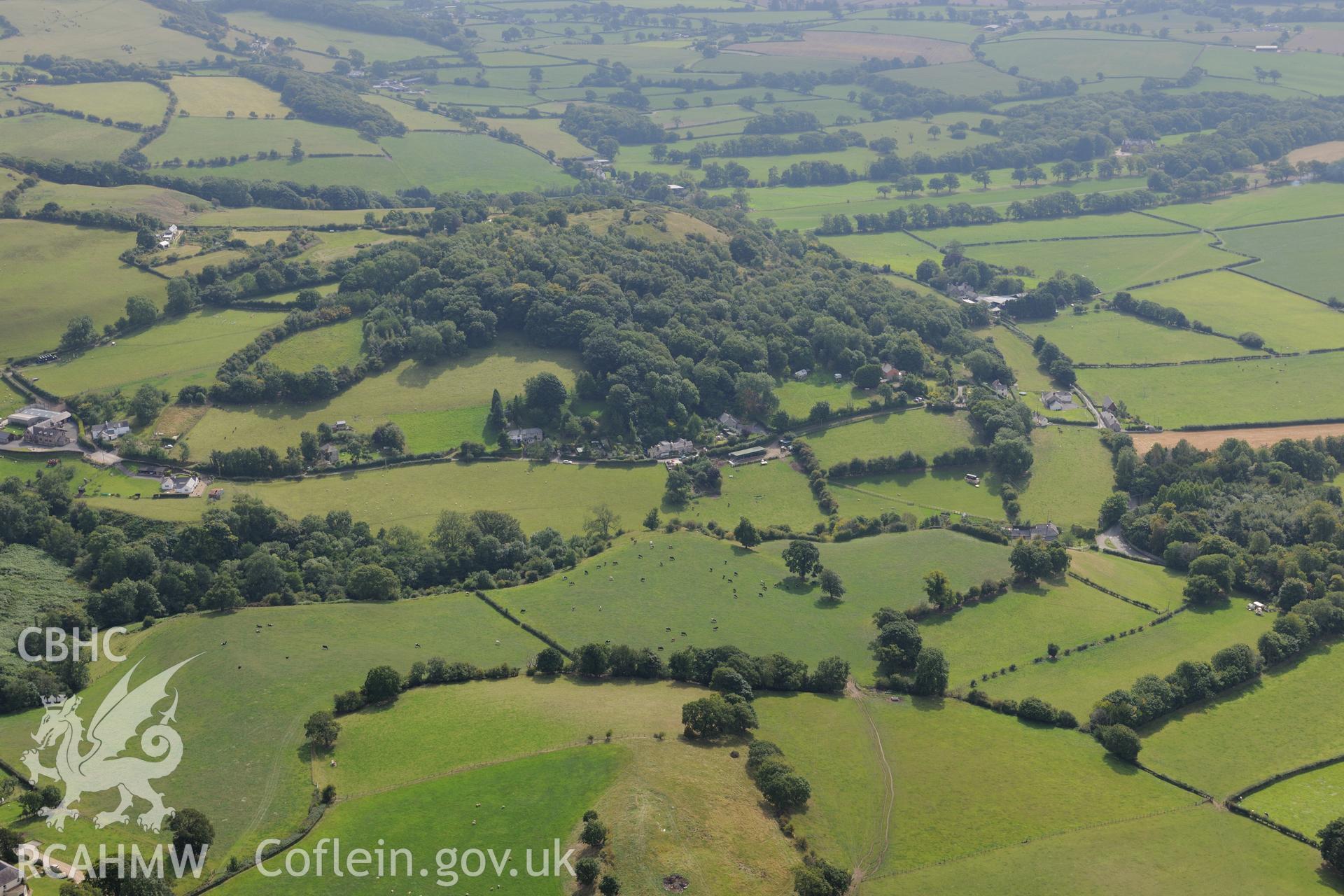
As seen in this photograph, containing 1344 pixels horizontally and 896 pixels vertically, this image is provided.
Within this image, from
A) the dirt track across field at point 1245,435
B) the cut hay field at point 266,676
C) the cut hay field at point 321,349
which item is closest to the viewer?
the cut hay field at point 266,676

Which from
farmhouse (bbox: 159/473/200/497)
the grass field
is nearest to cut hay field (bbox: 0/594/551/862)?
the grass field

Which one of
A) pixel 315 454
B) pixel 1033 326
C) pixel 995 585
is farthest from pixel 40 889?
pixel 1033 326

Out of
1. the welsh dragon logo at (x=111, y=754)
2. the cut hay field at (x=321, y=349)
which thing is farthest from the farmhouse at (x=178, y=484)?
the welsh dragon logo at (x=111, y=754)

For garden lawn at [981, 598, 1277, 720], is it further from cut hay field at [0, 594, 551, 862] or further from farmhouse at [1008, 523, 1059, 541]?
cut hay field at [0, 594, 551, 862]

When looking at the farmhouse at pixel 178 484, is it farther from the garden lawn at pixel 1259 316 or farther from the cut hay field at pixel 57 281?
the garden lawn at pixel 1259 316

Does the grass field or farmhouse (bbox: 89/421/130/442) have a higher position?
farmhouse (bbox: 89/421/130/442)

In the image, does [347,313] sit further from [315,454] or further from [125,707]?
[125,707]

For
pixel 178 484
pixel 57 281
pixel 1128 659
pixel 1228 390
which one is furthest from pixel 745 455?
pixel 57 281
